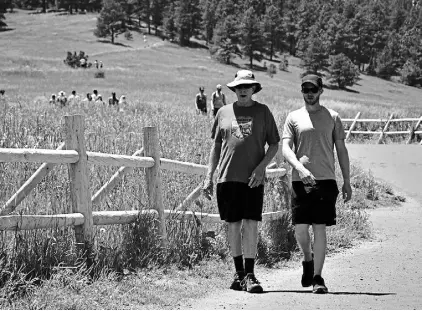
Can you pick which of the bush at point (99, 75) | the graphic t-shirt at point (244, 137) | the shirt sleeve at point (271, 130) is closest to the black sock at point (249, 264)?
the graphic t-shirt at point (244, 137)

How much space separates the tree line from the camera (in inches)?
5389

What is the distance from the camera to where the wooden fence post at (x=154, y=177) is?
25.4ft

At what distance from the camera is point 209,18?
→ 159625 millimetres

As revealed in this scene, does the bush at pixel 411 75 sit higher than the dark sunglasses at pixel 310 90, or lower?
lower

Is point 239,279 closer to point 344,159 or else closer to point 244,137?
point 244,137

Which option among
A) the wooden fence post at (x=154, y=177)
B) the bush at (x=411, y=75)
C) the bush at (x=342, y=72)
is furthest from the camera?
the bush at (x=411, y=75)

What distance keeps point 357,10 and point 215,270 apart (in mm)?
183869

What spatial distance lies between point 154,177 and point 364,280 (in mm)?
2328

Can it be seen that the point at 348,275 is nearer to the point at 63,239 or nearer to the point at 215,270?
the point at 215,270

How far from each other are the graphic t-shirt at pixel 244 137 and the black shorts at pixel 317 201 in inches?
19.4

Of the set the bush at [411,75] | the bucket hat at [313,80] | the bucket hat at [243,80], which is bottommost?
the bush at [411,75]

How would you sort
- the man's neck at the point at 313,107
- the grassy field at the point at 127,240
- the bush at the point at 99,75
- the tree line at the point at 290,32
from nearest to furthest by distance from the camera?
1. the grassy field at the point at 127,240
2. the man's neck at the point at 313,107
3. the bush at the point at 99,75
4. the tree line at the point at 290,32

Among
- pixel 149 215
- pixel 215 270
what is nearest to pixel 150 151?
pixel 149 215

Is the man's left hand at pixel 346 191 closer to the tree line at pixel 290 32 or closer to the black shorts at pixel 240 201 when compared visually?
the black shorts at pixel 240 201
